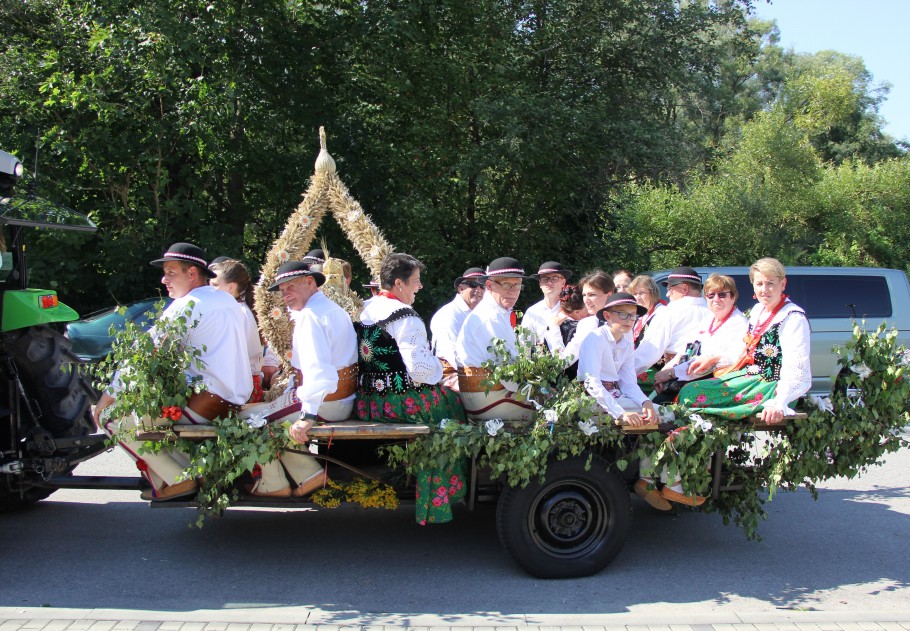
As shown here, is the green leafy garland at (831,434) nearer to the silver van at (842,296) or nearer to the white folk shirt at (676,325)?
the white folk shirt at (676,325)

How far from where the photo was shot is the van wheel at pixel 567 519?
4.57 m

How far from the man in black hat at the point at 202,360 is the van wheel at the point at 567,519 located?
5.69 ft

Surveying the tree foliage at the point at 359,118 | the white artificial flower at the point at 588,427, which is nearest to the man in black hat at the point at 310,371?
the white artificial flower at the point at 588,427

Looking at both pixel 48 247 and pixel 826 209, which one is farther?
pixel 826 209

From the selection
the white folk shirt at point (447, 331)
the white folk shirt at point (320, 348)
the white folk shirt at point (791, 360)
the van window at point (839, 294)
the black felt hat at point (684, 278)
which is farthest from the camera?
the van window at point (839, 294)

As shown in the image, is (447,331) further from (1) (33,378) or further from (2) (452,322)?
(1) (33,378)

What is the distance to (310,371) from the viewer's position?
4.39 m

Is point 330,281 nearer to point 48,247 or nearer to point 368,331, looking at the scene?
point 368,331

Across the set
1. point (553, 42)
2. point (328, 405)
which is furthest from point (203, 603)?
point (553, 42)

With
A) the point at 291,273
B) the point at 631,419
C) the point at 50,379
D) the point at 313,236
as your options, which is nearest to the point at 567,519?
the point at 631,419

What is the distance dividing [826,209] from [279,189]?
1524 centimetres

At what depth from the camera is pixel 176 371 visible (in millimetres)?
4391

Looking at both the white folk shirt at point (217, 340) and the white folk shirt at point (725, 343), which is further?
the white folk shirt at point (725, 343)

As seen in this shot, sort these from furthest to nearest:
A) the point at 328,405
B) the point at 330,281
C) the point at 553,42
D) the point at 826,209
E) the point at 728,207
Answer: the point at 826,209
the point at 728,207
the point at 553,42
the point at 330,281
the point at 328,405
